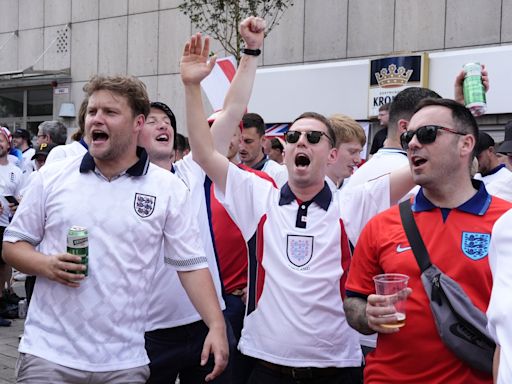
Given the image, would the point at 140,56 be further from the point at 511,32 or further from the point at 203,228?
the point at 203,228

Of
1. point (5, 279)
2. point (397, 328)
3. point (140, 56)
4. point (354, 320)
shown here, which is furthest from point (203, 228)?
point (140, 56)

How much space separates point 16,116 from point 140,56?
5755 mm

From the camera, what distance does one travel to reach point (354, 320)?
3039 mm

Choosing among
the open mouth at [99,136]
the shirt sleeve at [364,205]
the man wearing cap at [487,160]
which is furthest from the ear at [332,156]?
the man wearing cap at [487,160]

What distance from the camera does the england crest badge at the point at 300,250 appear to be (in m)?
3.53

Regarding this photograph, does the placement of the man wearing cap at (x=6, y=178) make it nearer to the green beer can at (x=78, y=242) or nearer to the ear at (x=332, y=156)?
the ear at (x=332, y=156)

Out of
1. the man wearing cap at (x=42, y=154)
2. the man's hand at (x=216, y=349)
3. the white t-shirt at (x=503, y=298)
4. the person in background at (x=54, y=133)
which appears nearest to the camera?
the white t-shirt at (x=503, y=298)

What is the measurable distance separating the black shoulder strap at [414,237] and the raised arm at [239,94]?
4.78 ft

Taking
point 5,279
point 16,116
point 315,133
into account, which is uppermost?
point 16,116

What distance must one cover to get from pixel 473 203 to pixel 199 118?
1.59m

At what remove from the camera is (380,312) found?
2.79m

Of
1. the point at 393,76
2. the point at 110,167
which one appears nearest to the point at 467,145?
the point at 110,167

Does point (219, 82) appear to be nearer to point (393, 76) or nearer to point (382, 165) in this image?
point (382, 165)

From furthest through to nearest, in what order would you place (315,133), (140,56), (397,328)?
(140,56)
(315,133)
(397,328)
